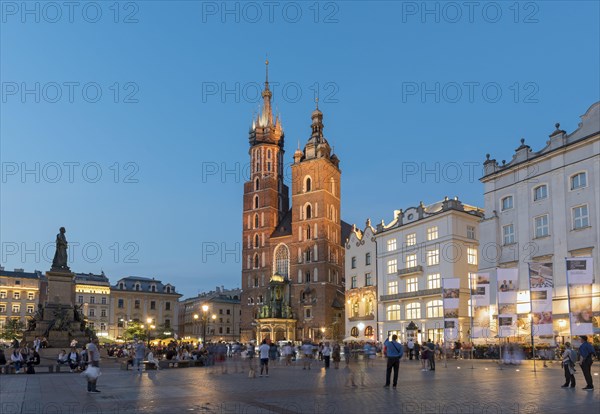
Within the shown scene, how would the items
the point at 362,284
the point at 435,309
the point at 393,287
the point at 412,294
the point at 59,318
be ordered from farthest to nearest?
the point at 362,284, the point at 393,287, the point at 412,294, the point at 435,309, the point at 59,318

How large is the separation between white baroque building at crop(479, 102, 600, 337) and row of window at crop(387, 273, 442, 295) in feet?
29.9

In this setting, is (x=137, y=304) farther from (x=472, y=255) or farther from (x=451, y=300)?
(x=451, y=300)

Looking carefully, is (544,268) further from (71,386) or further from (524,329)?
(71,386)

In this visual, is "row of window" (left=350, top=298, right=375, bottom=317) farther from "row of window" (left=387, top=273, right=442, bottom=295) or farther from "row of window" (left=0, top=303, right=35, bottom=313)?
"row of window" (left=0, top=303, right=35, bottom=313)

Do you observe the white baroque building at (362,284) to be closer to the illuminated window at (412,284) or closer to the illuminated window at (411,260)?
the illuminated window at (412,284)

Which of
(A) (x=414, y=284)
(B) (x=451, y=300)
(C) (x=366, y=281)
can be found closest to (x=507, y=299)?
(B) (x=451, y=300)

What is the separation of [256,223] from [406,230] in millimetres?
49659

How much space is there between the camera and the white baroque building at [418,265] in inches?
2308

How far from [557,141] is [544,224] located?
6.09m

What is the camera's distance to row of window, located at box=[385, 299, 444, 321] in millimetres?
59500

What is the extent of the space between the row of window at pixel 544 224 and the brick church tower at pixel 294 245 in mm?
49887

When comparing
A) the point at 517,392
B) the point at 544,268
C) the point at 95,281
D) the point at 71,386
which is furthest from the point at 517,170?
the point at 95,281

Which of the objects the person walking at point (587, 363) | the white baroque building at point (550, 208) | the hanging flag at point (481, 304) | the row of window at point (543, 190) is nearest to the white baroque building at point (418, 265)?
the white baroque building at point (550, 208)

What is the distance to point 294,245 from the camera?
10406 cm
